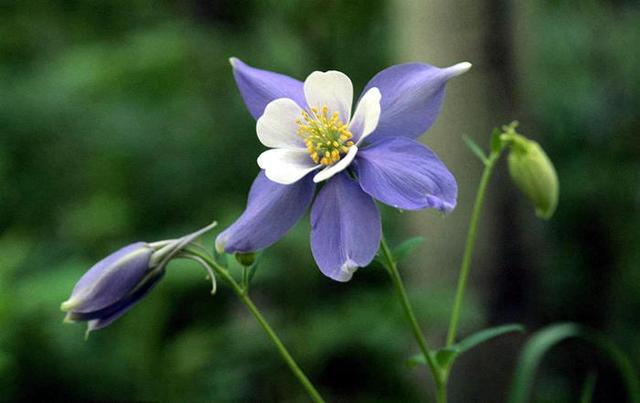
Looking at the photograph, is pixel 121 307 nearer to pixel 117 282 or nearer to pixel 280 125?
pixel 117 282

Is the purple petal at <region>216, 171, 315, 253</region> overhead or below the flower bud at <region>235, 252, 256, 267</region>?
overhead

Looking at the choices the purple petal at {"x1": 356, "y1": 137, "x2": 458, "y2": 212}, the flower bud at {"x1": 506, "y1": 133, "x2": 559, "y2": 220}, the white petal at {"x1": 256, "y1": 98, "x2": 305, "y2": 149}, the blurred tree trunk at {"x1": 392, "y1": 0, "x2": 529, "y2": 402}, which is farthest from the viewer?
the blurred tree trunk at {"x1": 392, "y1": 0, "x2": 529, "y2": 402}

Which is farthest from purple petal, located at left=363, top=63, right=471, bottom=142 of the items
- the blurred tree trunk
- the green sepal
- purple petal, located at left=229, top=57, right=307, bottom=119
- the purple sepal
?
the blurred tree trunk

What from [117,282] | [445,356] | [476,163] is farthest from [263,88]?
[476,163]

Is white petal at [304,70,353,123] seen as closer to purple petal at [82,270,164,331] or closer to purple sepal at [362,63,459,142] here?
purple sepal at [362,63,459,142]

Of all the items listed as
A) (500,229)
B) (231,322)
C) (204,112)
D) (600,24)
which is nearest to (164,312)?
(231,322)

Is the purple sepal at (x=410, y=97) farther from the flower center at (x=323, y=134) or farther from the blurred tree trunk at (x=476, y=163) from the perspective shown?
the blurred tree trunk at (x=476, y=163)

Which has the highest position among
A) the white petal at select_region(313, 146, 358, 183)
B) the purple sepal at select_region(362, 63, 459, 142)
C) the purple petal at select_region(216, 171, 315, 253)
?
the purple sepal at select_region(362, 63, 459, 142)

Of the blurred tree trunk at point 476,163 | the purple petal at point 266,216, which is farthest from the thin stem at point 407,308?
the blurred tree trunk at point 476,163
